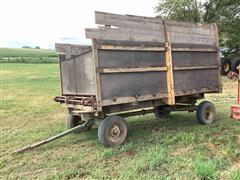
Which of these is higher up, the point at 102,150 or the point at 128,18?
the point at 128,18

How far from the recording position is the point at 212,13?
819 inches

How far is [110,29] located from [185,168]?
2.72 meters

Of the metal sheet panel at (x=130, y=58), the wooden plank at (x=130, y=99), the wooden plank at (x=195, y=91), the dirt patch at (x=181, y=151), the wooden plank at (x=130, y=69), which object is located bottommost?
the dirt patch at (x=181, y=151)

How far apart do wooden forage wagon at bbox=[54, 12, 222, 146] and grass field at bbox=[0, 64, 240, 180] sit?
463mm

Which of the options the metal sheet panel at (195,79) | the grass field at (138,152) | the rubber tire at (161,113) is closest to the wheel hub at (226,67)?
the grass field at (138,152)

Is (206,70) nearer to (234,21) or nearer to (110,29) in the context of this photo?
(110,29)

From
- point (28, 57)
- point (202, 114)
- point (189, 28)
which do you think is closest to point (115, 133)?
point (202, 114)

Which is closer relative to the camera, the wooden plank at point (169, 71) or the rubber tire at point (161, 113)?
the wooden plank at point (169, 71)

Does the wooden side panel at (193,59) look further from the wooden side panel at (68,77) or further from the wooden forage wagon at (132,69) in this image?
the wooden side panel at (68,77)

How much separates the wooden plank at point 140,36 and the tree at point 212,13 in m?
13.3

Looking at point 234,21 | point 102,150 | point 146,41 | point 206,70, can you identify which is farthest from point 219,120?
point 234,21

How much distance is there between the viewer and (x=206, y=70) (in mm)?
7762

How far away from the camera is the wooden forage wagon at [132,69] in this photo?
604 centimetres

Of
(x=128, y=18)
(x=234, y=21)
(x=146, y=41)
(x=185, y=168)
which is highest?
(x=234, y=21)
